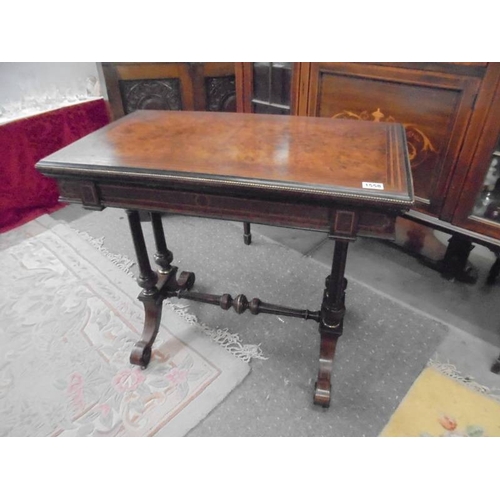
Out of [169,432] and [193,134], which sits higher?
[193,134]

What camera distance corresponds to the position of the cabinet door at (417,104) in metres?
1.38

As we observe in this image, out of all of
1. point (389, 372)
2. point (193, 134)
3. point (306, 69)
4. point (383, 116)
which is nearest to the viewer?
point (193, 134)

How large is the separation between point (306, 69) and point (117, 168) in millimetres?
1128

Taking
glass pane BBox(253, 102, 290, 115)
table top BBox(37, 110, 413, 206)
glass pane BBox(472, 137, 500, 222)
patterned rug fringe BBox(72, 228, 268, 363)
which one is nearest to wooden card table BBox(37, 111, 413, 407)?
table top BBox(37, 110, 413, 206)

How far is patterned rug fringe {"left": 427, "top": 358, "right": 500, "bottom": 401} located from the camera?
1406 millimetres

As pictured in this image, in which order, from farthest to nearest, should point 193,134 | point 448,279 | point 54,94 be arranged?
1. point 54,94
2. point 448,279
3. point 193,134

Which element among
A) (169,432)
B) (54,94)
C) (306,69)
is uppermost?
(306,69)

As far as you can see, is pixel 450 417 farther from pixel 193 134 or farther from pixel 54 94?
pixel 54 94

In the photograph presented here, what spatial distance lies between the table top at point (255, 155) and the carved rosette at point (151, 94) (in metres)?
0.93

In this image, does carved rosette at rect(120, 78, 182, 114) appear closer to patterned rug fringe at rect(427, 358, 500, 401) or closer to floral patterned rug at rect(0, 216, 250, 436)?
floral patterned rug at rect(0, 216, 250, 436)

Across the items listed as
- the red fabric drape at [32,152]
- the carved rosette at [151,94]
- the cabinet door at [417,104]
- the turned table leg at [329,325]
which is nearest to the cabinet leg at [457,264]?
the cabinet door at [417,104]

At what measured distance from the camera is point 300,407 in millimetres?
1363

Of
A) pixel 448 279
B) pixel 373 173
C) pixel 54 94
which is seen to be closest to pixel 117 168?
pixel 373 173

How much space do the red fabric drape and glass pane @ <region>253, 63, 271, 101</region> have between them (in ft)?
4.09
